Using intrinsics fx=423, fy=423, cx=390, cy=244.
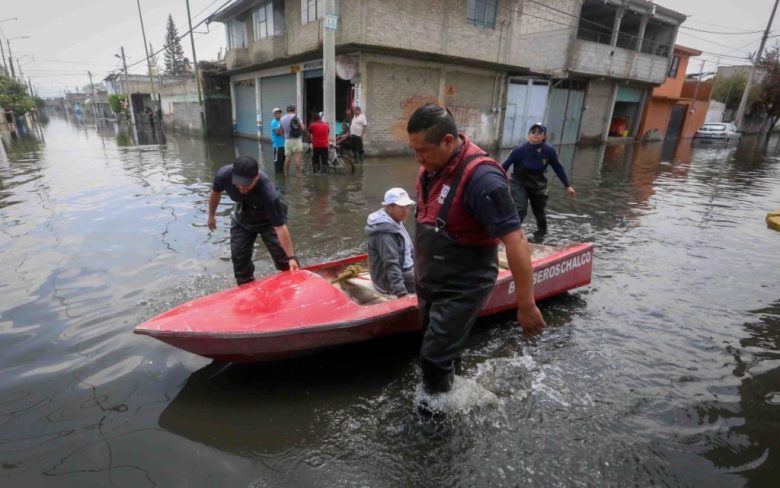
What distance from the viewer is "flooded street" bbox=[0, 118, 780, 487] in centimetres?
256

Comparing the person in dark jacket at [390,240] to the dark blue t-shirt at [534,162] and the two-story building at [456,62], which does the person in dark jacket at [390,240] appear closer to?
the dark blue t-shirt at [534,162]

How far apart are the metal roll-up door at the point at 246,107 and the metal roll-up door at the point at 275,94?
138cm

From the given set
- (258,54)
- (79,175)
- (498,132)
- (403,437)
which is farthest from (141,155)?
(403,437)

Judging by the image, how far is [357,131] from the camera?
13.0m

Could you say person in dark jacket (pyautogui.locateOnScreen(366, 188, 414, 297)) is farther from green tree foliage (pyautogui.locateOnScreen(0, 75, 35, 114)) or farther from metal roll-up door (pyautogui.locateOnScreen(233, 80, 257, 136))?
green tree foliage (pyautogui.locateOnScreen(0, 75, 35, 114))

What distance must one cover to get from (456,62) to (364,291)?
15152mm

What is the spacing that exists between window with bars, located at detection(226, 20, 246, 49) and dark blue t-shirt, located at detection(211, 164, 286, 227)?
889 inches

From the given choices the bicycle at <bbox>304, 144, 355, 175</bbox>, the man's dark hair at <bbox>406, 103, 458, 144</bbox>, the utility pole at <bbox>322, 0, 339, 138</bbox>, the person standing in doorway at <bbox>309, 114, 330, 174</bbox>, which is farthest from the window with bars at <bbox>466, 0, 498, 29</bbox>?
the man's dark hair at <bbox>406, 103, 458, 144</bbox>

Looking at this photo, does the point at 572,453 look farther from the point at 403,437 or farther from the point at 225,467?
the point at 225,467

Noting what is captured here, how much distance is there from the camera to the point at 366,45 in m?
13.9

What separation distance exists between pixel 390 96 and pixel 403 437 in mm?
14708

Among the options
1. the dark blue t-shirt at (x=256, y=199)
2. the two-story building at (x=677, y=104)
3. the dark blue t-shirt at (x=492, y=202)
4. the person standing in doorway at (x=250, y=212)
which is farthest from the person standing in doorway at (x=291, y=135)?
the two-story building at (x=677, y=104)

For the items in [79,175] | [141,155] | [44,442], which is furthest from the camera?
[141,155]

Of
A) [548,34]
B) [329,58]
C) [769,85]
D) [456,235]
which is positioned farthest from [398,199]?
[769,85]
